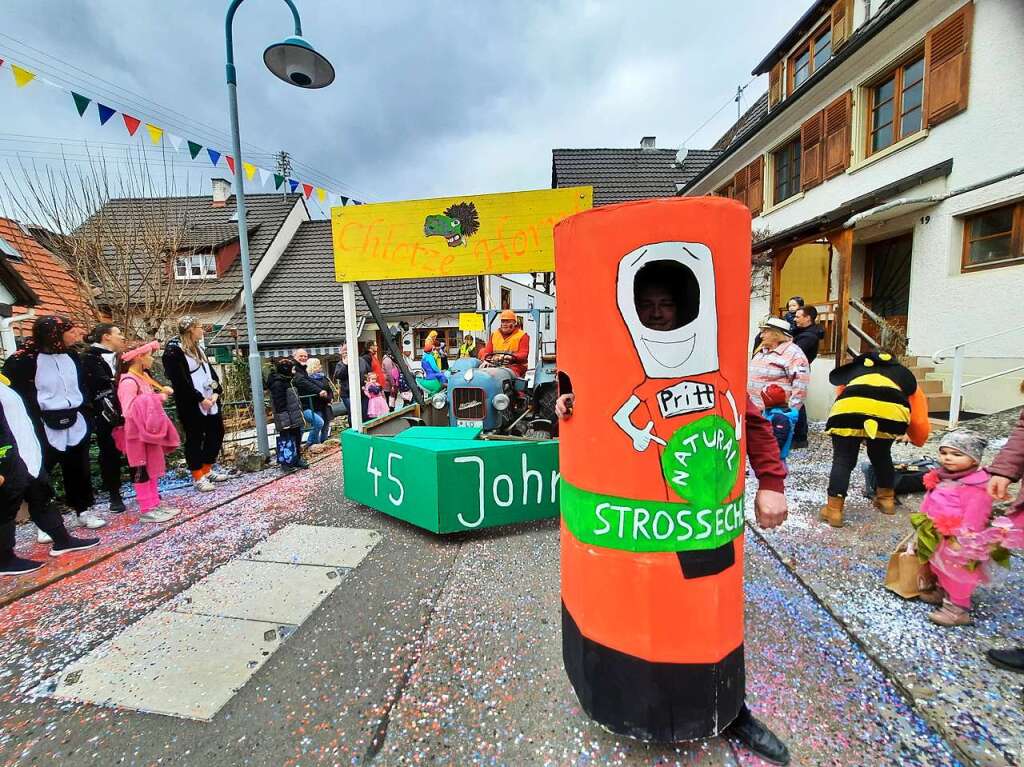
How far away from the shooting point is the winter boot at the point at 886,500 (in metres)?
3.50

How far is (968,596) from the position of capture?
2.11 metres

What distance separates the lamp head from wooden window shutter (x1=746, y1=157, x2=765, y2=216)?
10577 millimetres

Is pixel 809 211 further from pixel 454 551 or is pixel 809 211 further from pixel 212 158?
pixel 212 158

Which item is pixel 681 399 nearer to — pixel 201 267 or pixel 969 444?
pixel 969 444

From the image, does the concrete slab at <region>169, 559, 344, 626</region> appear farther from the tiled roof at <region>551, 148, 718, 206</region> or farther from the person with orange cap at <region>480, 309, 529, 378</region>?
the tiled roof at <region>551, 148, 718, 206</region>

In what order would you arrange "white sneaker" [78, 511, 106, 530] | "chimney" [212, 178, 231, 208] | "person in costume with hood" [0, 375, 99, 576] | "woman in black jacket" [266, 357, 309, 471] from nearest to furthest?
"person in costume with hood" [0, 375, 99, 576]
"white sneaker" [78, 511, 106, 530]
"woman in black jacket" [266, 357, 309, 471]
"chimney" [212, 178, 231, 208]

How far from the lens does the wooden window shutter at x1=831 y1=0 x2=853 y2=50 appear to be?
880 centimetres

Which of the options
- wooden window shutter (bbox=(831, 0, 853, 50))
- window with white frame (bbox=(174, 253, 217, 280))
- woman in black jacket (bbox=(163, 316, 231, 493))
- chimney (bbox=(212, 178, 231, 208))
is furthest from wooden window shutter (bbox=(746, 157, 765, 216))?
chimney (bbox=(212, 178, 231, 208))

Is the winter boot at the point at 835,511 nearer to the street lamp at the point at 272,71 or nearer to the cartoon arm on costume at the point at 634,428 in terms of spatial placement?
the cartoon arm on costume at the point at 634,428

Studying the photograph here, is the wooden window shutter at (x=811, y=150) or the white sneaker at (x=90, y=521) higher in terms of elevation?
the wooden window shutter at (x=811, y=150)

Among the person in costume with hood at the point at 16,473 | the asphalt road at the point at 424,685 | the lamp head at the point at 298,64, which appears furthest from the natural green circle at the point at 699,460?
the lamp head at the point at 298,64

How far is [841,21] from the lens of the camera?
8.95 meters

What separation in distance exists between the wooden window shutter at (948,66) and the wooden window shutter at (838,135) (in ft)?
5.36

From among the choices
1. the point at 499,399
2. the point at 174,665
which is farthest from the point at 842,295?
the point at 174,665
